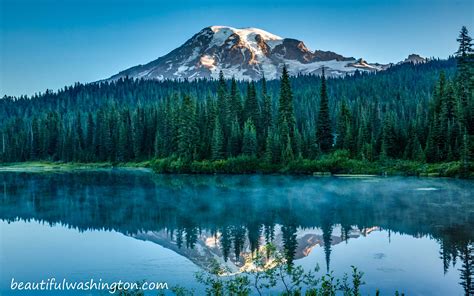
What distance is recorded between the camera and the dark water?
2200 cm

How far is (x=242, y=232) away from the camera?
3062 centimetres

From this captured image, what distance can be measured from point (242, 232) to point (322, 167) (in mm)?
47245

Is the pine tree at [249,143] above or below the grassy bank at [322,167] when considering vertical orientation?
above

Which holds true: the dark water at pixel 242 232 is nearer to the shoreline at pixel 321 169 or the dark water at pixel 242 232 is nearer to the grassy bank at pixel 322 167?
the grassy bank at pixel 322 167

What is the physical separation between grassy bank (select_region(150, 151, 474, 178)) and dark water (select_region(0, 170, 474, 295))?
9899 mm

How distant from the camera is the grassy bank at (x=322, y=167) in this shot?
2549 inches

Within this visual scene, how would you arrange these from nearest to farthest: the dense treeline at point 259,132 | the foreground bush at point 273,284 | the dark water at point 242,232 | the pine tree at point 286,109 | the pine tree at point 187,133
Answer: the foreground bush at point 273,284, the dark water at point 242,232, the dense treeline at point 259,132, the pine tree at point 286,109, the pine tree at point 187,133

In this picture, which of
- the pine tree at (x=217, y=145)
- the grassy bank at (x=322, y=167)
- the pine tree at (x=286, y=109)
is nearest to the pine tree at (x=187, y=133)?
the grassy bank at (x=322, y=167)

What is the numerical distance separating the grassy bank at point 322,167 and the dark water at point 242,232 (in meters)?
9.90

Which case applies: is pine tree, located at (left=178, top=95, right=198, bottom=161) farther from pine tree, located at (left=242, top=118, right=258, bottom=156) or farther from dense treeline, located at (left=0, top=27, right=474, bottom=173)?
pine tree, located at (left=242, top=118, right=258, bottom=156)

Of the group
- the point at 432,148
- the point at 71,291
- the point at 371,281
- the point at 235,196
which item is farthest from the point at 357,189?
the point at 71,291

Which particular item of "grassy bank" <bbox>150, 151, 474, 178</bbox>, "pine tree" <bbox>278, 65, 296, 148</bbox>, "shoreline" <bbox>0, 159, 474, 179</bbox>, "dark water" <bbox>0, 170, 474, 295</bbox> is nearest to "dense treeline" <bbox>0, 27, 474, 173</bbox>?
"pine tree" <bbox>278, 65, 296, 148</bbox>

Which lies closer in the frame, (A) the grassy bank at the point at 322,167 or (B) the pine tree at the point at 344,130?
(A) the grassy bank at the point at 322,167

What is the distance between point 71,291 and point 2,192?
4589 cm
